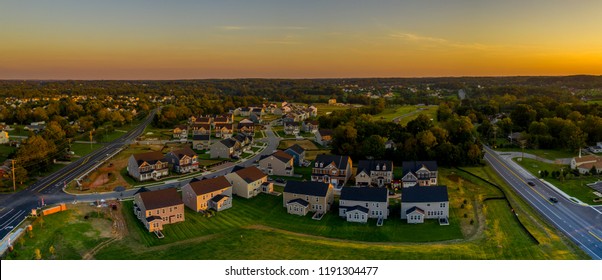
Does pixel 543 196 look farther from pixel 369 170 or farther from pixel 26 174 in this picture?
pixel 26 174

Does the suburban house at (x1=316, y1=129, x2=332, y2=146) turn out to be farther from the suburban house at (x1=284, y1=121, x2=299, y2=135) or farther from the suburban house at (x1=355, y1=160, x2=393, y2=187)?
the suburban house at (x1=355, y1=160, x2=393, y2=187)

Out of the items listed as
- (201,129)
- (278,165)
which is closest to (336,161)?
(278,165)

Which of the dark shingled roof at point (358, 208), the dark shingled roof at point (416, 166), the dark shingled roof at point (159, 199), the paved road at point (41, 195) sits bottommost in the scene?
the paved road at point (41, 195)

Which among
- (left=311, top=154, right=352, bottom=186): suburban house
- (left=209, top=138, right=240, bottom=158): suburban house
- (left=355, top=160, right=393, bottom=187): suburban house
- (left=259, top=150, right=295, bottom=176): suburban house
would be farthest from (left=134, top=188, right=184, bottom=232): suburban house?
(left=209, top=138, right=240, bottom=158): suburban house

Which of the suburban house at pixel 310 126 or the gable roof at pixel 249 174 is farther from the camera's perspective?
the suburban house at pixel 310 126

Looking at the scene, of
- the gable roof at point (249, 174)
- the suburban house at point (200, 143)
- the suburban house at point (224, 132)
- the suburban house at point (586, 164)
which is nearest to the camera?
the gable roof at point (249, 174)

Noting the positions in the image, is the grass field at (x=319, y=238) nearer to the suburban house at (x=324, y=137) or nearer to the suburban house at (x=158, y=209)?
the suburban house at (x=158, y=209)

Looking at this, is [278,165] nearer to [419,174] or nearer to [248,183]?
[248,183]

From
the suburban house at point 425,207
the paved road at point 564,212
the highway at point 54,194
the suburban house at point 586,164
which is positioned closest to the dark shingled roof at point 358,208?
the suburban house at point 425,207
